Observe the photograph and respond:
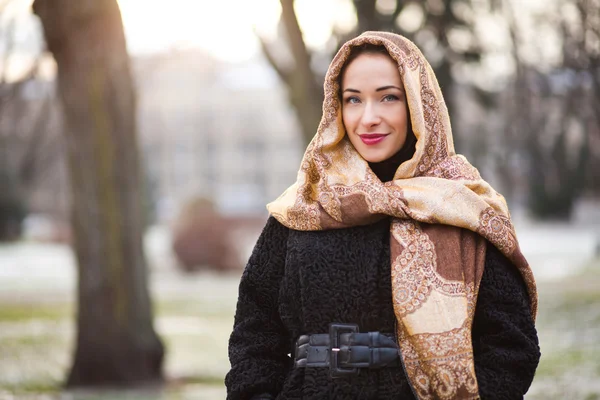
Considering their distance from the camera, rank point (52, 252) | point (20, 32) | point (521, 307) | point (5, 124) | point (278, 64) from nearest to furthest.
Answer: point (521, 307) → point (278, 64) → point (20, 32) → point (5, 124) → point (52, 252)

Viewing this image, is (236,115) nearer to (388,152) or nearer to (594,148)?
(594,148)


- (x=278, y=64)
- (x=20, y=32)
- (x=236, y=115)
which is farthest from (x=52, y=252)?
(x=236, y=115)

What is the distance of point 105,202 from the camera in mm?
7332

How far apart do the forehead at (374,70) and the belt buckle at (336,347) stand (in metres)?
0.72

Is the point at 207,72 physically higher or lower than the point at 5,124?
higher

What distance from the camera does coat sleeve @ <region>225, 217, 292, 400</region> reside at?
2523mm

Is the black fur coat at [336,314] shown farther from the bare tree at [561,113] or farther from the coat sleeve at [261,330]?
the bare tree at [561,113]

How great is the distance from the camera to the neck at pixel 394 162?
8.46 ft

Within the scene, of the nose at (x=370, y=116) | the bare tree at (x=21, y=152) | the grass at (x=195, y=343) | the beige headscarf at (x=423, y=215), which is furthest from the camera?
the bare tree at (x=21, y=152)

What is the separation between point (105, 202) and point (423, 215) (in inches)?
210

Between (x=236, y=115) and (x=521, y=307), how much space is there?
6154 centimetres

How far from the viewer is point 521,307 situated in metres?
2.39

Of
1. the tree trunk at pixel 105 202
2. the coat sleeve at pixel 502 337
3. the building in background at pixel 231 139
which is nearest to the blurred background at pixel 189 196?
the tree trunk at pixel 105 202

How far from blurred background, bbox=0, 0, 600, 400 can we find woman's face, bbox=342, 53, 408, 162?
467 cm
